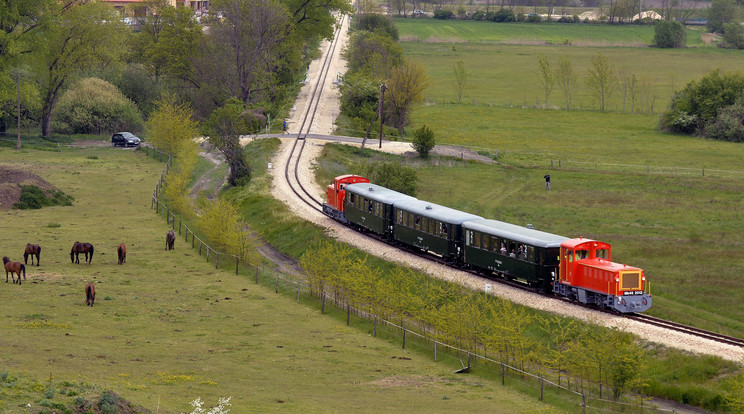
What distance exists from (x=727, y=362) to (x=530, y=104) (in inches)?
4768

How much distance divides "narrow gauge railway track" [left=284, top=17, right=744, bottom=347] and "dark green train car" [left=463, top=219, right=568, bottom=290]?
2.92 feet

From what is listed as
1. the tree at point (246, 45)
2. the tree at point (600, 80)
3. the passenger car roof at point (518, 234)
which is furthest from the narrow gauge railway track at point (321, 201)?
the tree at point (600, 80)

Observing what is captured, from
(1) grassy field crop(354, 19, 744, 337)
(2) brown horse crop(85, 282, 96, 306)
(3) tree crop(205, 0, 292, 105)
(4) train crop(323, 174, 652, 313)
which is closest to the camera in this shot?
(4) train crop(323, 174, 652, 313)

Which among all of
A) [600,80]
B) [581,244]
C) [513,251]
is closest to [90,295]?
[513,251]

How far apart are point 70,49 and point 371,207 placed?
74.3m

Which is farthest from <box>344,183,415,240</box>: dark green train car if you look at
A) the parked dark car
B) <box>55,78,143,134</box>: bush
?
<box>55,78,143,134</box>: bush

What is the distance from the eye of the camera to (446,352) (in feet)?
141

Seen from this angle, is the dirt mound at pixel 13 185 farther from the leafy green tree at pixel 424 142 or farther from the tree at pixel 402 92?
the tree at pixel 402 92

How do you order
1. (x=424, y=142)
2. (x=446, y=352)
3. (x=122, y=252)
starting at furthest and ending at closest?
(x=424, y=142)
(x=122, y=252)
(x=446, y=352)

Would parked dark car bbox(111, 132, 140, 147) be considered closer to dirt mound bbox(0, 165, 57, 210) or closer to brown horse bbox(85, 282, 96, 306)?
dirt mound bbox(0, 165, 57, 210)

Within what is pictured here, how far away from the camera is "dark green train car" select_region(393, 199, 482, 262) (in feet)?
181

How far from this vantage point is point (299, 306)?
51375 mm

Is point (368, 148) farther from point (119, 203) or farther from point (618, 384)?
point (618, 384)

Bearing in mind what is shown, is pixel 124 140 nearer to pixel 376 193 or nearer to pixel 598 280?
pixel 376 193
